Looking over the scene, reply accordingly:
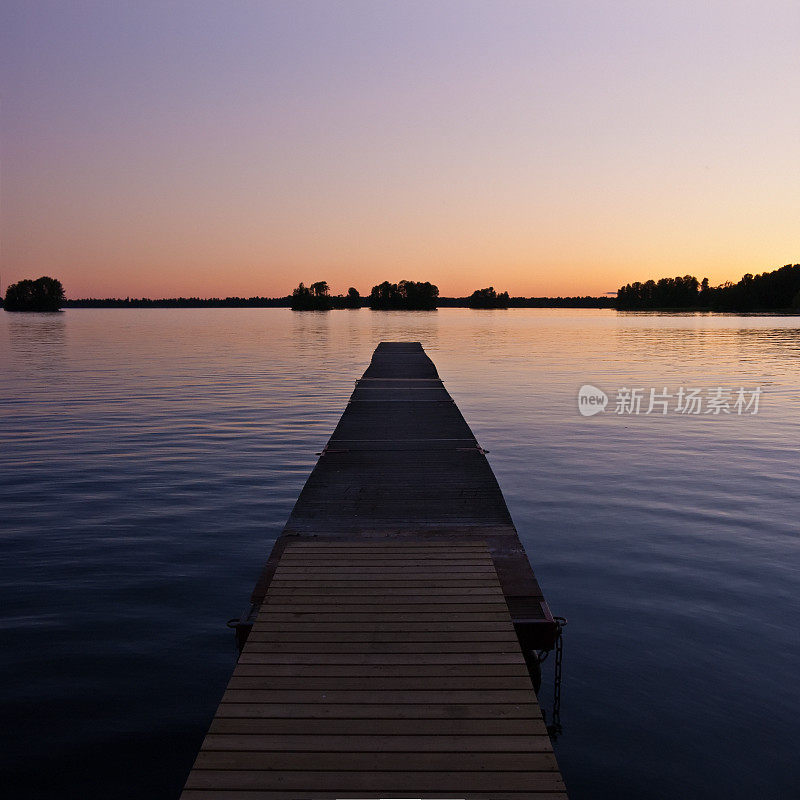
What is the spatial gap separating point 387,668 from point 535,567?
688 cm

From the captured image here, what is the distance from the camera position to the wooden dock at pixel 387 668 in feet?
16.3

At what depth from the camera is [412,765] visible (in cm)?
505

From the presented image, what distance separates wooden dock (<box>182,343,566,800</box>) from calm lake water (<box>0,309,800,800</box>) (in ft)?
5.31

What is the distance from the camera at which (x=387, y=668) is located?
636 centimetres

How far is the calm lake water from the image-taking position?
753 cm

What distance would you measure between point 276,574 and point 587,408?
2505 centimetres

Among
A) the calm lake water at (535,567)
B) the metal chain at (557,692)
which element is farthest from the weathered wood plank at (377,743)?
the metal chain at (557,692)

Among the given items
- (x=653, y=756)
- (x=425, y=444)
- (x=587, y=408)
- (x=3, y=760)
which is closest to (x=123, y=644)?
(x=3, y=760)

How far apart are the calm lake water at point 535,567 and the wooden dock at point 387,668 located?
1618 millimetres

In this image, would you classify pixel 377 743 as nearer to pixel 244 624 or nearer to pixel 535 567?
pixel 244 624

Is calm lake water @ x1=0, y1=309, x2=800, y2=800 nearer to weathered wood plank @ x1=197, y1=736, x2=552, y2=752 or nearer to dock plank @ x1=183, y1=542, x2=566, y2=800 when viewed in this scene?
dock plank @ x1=183, y1=542, x2=566, y2=800

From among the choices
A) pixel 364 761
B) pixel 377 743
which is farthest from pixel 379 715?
pixel 364 761

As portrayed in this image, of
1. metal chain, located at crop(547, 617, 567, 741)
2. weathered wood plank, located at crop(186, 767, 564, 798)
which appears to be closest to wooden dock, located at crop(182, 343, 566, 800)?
weathered wood plank, located at crop(186, 767, 564, 798)

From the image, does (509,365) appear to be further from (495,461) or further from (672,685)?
(672,685)
